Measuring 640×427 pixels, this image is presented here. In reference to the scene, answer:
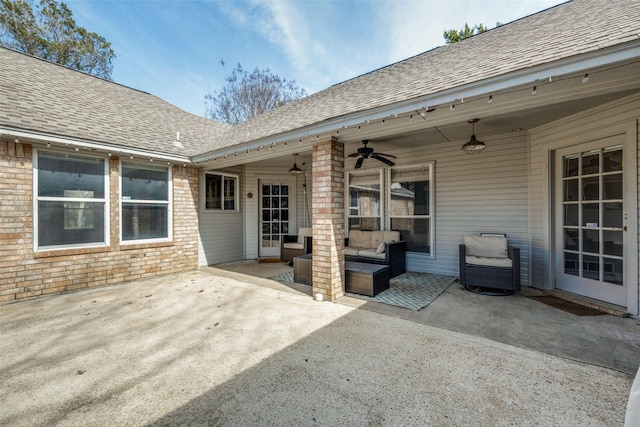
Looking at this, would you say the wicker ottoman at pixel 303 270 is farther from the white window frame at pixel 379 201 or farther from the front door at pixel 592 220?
the front door at pixel 592 220

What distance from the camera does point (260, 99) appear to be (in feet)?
55.5

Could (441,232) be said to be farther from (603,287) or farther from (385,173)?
(603,287)

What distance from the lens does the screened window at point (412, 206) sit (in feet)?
19.6

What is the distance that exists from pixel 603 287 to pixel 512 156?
2487 millimetres

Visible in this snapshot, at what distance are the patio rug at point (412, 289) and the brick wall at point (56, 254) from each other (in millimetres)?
2580

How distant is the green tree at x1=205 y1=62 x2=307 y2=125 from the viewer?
16.8 meters

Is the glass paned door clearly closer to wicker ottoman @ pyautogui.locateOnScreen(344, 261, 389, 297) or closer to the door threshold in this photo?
the door threshold

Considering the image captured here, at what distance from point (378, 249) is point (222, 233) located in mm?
4301

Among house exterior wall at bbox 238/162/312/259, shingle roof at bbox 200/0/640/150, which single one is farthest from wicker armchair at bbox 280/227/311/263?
shingle roof at bbox 200/0/640/150

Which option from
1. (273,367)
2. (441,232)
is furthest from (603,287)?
(273,367)

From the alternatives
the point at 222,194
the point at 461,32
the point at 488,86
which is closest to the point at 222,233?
the point at 222,194

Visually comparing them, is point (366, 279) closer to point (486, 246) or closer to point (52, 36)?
point (486, 246)

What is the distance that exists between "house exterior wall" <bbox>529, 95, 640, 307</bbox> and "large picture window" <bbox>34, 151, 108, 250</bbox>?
25.8ft

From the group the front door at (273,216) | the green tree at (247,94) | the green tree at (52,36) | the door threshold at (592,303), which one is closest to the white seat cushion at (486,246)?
the door threshold at (592,303)
